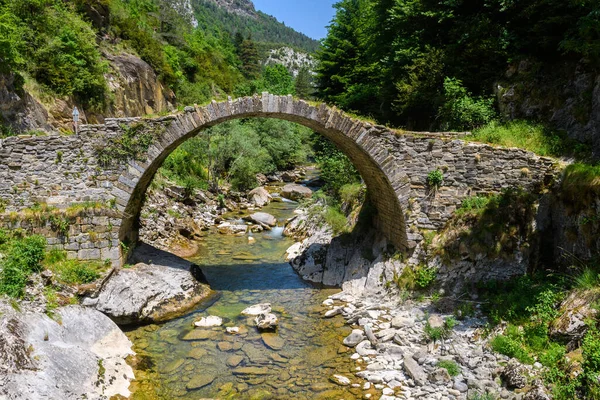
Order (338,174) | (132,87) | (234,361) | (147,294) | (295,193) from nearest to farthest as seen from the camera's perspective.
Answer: (234,361), (147,294), (338,174), (132,87), (295,193)

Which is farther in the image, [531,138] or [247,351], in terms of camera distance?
[531,138]

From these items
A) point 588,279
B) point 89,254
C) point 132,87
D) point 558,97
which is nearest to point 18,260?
point 89,254

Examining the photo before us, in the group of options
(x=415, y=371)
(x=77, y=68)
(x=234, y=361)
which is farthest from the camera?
(x=77, y=68)

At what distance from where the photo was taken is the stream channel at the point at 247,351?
6.70 meters

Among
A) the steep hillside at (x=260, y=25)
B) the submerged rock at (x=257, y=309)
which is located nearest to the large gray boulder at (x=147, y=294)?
the submerged rock at (x=257, y=309)

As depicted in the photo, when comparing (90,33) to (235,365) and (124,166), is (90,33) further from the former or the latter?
(235,365)

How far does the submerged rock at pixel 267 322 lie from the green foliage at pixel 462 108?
27.8 ft

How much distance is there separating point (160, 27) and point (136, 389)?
3997cm

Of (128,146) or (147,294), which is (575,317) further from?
(128,146)

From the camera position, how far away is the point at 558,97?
11.2 metres

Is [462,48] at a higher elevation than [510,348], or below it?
higher

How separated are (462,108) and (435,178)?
3.64m

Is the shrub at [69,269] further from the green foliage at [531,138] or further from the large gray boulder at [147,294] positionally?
the green foliage at [531,138]

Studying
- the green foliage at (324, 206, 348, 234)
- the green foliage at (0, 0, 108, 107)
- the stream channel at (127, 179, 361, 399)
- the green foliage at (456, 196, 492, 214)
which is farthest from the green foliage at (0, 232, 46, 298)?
the green foliage at (456, 196, 492, 214)
